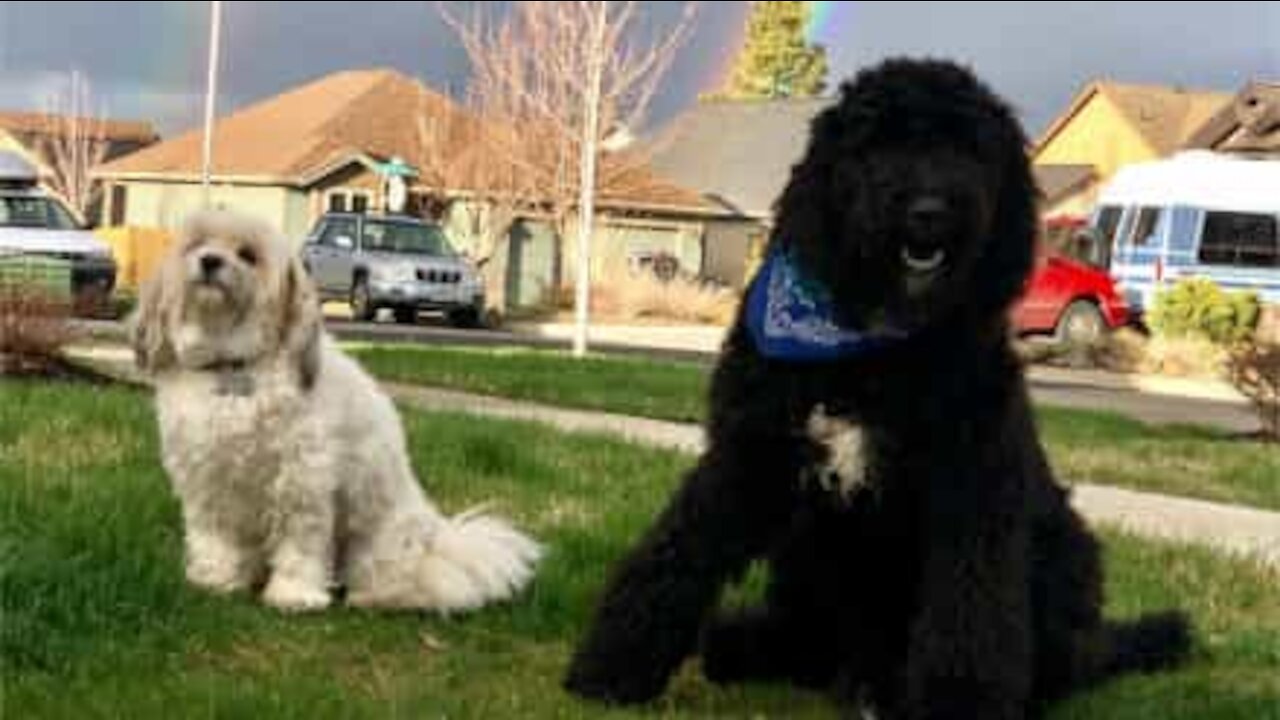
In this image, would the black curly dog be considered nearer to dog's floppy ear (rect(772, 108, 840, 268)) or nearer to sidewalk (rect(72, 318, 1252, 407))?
dog's floppy ear (rect(772, 108, 840, 268))

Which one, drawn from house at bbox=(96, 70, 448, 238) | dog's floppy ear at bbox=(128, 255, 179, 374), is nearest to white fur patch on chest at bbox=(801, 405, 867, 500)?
dog's floppy ear at bbox=(128, 255, 179, 374)

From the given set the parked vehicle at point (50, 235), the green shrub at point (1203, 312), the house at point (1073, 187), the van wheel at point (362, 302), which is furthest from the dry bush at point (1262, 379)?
the house at point (1073, 187)

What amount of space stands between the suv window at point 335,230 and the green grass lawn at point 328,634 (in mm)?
25867

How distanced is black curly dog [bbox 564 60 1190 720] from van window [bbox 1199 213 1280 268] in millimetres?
28472

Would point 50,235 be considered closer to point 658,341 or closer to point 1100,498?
point 658,341

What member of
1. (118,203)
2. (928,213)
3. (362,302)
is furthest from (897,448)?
(118,203)

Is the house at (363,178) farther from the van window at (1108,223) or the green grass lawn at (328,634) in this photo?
the green grass lawn at (328,634)

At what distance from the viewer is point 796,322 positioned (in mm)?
4484

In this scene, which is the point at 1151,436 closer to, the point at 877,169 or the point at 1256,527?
the point at 1256,527

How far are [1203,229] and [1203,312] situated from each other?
3.00 m

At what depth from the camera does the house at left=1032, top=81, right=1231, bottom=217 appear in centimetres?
5803

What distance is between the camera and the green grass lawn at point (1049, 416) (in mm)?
11609

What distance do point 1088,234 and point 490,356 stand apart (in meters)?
20.6

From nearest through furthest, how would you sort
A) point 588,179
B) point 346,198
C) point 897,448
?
point 897,448 → point 588,179 → point 346,198
